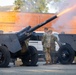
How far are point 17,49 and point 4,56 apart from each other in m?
0.62

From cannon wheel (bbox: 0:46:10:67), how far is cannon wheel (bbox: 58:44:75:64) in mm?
3324

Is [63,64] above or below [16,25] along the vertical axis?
below

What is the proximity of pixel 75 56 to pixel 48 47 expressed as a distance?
138 centimetres

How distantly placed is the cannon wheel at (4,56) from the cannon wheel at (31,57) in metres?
1.53

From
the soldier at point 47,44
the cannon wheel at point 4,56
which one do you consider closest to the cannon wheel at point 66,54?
the soldier at point 47,44

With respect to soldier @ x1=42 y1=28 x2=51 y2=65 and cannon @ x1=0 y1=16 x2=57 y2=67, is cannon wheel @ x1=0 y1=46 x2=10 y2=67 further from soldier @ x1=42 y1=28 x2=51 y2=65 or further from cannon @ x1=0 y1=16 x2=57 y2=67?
soldier @ x1=42 y1=28 x2=51 y2=65

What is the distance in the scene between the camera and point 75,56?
19.5 meters

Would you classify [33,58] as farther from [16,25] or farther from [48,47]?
[16,25]

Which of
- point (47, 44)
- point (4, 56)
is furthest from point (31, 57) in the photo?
point (4, 56)

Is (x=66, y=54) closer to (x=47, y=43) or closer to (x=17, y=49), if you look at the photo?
(x=47, y=43)

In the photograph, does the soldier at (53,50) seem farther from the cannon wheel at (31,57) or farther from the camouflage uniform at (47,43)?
the cannon wheel at (31,57)

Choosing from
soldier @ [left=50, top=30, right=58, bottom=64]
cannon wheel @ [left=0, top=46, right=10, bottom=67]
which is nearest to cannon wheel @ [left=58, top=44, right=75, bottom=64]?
soldier @ [left=50, top=30, right=58, bottom=64]

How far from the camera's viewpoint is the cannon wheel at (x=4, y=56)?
1667 centimetres

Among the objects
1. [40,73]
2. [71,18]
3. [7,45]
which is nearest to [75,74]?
[40,73]
